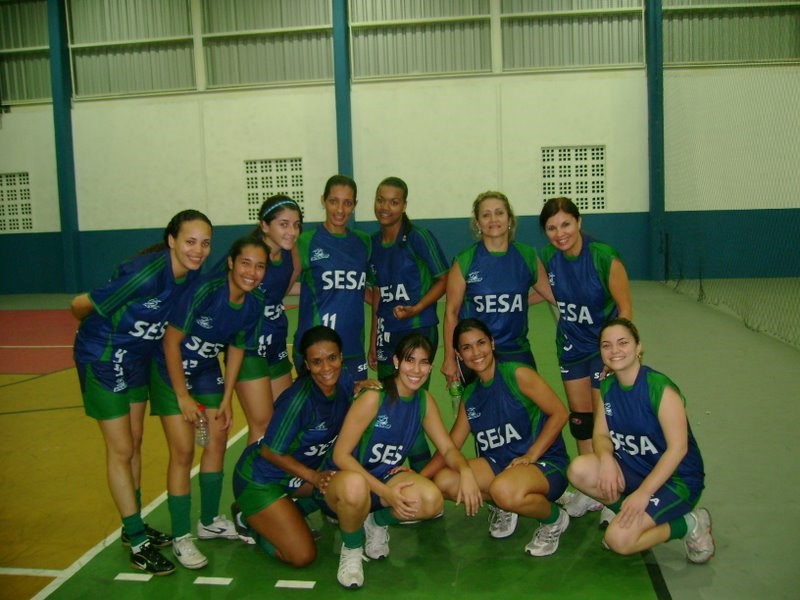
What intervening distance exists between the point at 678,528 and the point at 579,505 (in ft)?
2.63

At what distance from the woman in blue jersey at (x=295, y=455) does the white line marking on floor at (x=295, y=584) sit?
125mm

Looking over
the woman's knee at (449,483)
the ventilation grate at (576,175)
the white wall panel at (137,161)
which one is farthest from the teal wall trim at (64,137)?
the woman's knee at (449,483)

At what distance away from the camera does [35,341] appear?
10.6m

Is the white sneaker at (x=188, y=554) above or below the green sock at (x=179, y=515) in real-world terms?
below

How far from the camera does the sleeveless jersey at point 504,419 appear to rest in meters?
3.77

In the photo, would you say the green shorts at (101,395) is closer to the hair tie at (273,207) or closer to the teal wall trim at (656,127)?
the hair tie at (273,207)

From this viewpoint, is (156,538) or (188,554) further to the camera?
(156,538)

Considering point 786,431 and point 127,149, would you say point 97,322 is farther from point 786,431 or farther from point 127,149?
point 127,149

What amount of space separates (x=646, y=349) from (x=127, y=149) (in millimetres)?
13054

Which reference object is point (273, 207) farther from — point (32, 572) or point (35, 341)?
point (35, 341)

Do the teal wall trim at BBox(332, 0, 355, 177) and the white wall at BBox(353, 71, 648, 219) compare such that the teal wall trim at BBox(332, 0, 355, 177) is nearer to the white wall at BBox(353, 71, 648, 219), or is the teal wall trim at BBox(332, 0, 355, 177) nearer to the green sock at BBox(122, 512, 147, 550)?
A: the white wall at BBox(353, 71, 648, 219)

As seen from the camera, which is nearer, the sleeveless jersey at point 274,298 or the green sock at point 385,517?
the green sock at point 385,517

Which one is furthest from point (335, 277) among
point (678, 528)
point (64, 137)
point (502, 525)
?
point (64, 137)

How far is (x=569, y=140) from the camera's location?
15680mm
